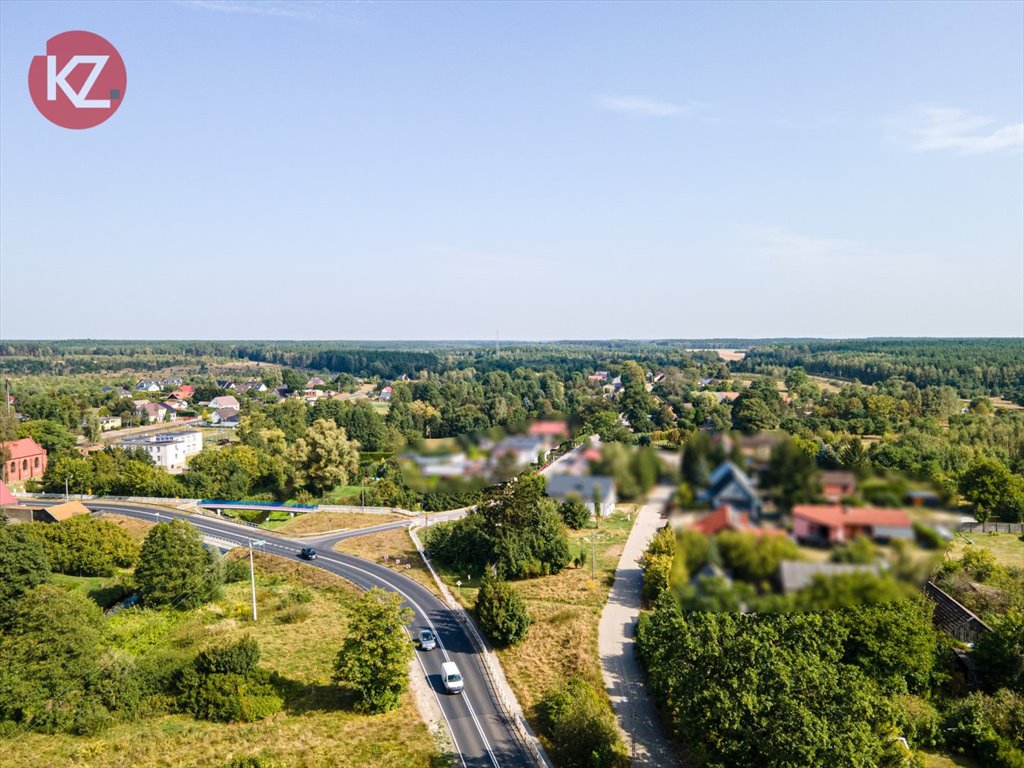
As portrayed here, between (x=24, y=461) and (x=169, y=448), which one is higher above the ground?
(x=169, y=448)

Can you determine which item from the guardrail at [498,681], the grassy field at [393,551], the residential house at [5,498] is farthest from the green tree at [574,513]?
the residential house at [5,498]

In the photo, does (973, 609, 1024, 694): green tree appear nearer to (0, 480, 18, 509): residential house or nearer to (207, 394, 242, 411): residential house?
(0, 480, 18, 509): residential house

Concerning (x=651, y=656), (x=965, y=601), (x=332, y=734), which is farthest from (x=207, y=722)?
(x=965, y=601)

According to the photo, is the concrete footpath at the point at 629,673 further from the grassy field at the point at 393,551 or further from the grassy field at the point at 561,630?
the grassy field at the point at 393,551

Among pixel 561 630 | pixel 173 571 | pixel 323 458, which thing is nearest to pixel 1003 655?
pixel 561 630

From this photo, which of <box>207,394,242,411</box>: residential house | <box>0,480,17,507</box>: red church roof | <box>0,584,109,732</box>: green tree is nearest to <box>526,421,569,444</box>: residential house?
<box>0,584,109,732</box>: green tree

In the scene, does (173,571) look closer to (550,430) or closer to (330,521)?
(330,521)
